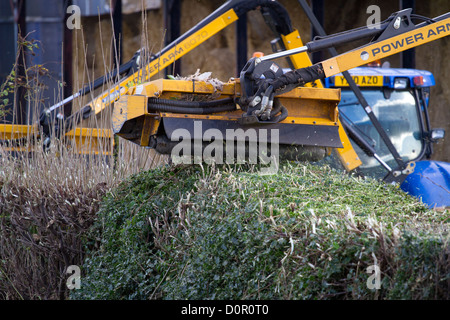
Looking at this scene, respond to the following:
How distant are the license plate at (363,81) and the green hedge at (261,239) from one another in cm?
194

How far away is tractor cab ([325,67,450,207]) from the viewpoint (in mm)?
6051

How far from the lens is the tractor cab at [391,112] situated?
19.9 feet

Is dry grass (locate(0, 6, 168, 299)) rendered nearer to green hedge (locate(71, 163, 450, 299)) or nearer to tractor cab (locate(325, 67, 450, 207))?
green hedge (locate(71, 163, 450, 299))

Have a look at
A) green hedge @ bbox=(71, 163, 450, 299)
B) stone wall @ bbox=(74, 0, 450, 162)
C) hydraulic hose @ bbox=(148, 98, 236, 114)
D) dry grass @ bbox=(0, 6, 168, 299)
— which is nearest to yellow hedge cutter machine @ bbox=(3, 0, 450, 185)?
hydraulic hose @ bbox=(148, 98, 236, 114)

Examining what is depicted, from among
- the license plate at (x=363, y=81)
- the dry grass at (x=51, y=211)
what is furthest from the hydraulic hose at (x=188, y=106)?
the license plate at (x=363, y=81)

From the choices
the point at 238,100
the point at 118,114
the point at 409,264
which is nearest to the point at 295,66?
the point at 238,100

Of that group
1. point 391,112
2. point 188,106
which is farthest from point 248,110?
point 391,112

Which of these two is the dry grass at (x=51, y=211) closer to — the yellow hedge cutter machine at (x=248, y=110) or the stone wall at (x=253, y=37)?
the yellow hedge cutter machine at (x=248, y=110)

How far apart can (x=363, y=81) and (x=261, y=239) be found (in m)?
3.57

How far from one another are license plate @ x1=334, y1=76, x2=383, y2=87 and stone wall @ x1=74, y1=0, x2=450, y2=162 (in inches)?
190

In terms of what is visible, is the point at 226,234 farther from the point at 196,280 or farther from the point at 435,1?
the point at 435,1

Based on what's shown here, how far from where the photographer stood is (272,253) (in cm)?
294

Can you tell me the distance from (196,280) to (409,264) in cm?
124

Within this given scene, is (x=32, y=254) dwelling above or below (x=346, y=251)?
below
